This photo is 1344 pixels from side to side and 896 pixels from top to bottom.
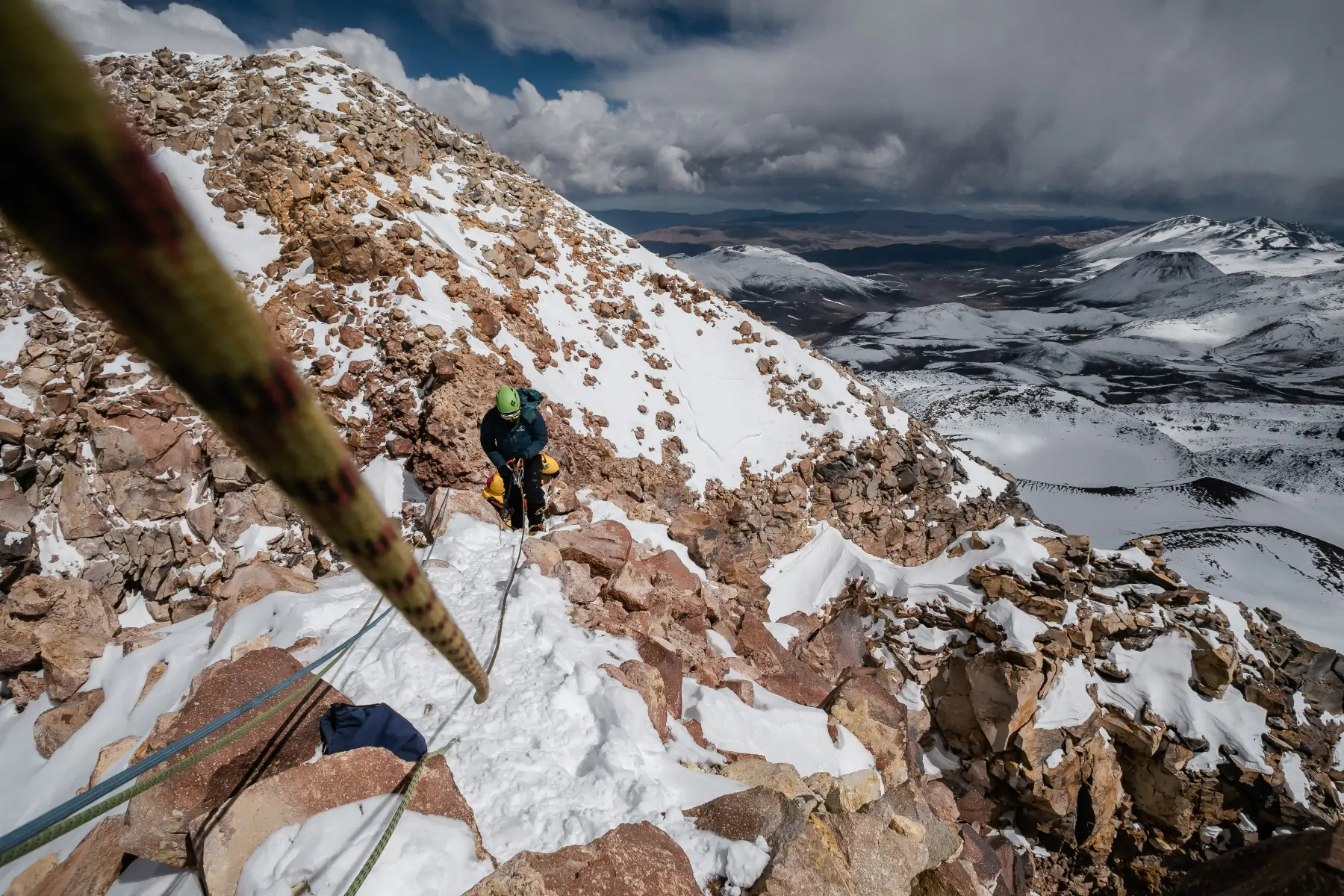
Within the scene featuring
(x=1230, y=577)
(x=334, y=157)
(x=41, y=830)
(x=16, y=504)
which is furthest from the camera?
(x=1230, y=577)

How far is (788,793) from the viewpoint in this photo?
4684 millimetres

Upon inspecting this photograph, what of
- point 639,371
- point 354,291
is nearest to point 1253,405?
point 639,371

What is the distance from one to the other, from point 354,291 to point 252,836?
405 inches

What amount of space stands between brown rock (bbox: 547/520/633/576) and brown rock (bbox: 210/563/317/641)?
117 inches

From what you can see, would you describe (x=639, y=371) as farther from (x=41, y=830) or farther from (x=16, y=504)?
(x=41, y=830)

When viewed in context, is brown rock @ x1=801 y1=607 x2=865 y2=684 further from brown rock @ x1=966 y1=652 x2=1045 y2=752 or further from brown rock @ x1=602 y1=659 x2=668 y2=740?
brown rock @ x1=602 y1=659 x2=668 y2=740

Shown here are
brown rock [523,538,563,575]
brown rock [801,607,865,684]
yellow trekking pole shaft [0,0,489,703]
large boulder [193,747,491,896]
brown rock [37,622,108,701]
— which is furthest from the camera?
brown rock [801,607,865,684]

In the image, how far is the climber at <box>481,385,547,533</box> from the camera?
6.80 meters

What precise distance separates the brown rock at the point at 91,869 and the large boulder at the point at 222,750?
21 cm

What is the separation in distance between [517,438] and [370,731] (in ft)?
12.7

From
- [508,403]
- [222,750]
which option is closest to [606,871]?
[222,750]

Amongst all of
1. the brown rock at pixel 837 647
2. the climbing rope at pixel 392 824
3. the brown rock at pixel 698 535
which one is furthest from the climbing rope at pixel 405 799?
the brown rock at pixel 837 647

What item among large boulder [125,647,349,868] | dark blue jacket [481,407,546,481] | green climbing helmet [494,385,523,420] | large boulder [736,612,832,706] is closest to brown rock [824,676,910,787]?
large boulder [736,612,832,706]

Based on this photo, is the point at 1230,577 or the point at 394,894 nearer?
the point at 394,894
